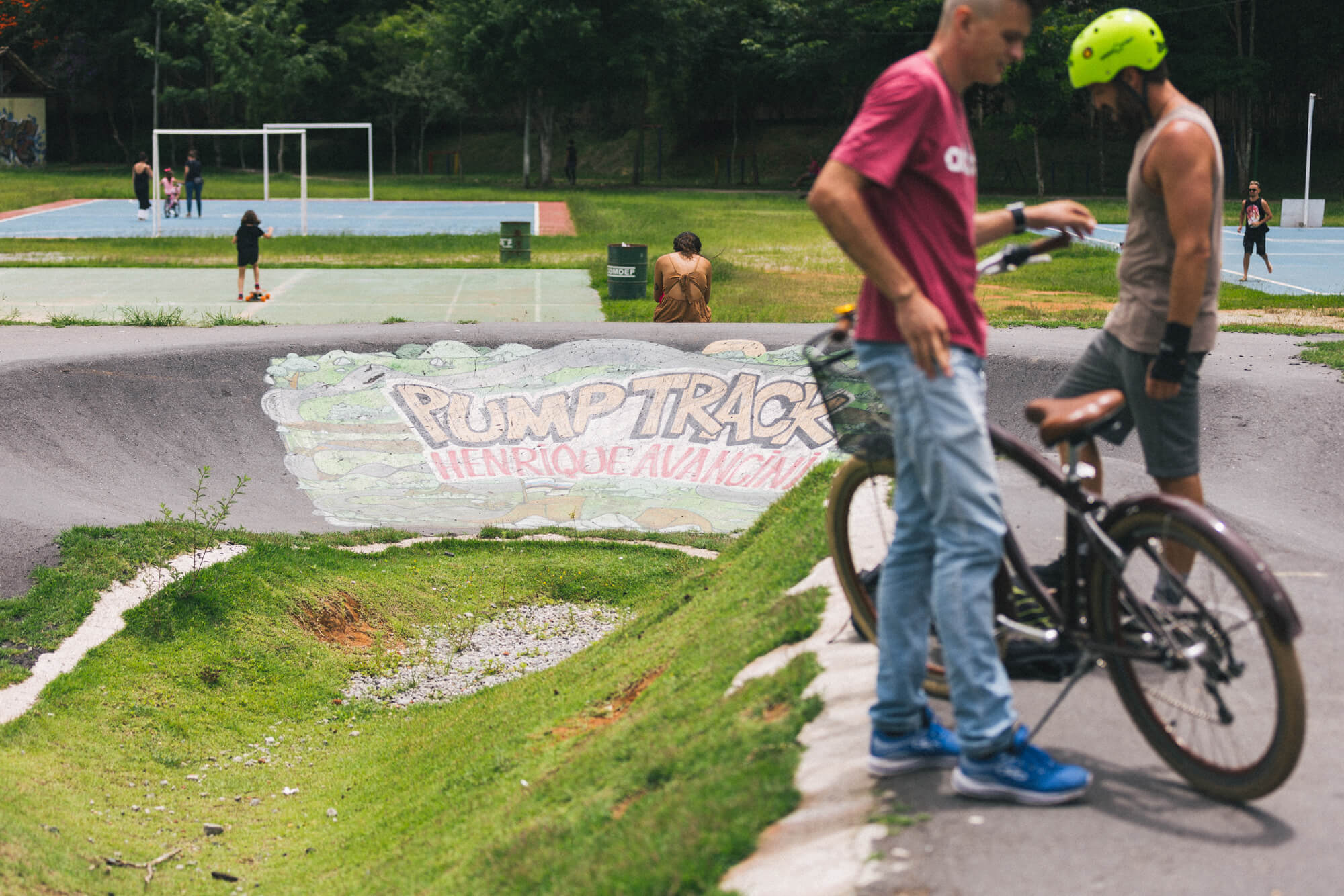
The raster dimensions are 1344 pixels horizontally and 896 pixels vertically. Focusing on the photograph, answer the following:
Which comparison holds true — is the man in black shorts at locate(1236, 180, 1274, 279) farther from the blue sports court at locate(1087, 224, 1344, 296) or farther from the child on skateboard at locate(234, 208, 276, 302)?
the child on skateboard at locate(234, 208, 276, 302)

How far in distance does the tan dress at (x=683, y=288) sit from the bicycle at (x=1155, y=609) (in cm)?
1142

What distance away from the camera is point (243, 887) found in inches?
221

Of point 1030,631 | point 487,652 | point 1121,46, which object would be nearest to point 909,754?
point 1030,631

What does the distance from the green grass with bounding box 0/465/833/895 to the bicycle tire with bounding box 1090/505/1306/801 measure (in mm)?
1006

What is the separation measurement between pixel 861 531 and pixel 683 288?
1096cm

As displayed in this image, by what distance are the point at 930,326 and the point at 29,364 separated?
41.0 feet

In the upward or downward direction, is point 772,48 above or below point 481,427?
above

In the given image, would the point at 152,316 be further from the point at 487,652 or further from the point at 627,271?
the point at 487,652

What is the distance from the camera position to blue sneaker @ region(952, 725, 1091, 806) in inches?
126

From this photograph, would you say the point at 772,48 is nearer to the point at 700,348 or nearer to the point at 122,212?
the point at 122,212

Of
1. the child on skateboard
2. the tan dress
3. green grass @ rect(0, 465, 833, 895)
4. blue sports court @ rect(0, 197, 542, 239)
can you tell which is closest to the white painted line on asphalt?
green grass @ rect(0, 465, 833, 895)

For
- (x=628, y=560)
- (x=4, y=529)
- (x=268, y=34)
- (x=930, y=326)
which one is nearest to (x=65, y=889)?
(x=930, y=326)

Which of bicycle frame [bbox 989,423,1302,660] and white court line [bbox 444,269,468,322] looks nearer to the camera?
bicycle frame [bbox 989,423,1302,660]

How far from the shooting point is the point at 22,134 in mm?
61938
